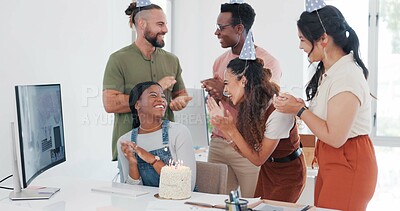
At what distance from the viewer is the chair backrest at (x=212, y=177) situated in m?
2.27

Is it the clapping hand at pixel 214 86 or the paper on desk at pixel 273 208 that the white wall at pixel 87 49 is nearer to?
the clapping hand at pixel 214 86

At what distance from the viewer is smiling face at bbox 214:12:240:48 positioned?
241 centimetres

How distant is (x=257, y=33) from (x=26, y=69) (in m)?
1.15

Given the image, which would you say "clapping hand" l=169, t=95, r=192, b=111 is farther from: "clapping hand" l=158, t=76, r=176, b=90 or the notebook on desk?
the notebook on desk

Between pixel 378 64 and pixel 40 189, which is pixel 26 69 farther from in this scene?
pixel 378 64

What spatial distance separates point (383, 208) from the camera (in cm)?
401

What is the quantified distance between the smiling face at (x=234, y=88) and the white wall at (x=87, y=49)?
0.17 meters

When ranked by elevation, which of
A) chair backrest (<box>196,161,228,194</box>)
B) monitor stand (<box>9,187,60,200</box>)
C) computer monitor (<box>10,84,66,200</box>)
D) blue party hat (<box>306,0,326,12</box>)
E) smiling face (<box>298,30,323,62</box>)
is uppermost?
blue party hat (<box>306,0,326,12</box>)

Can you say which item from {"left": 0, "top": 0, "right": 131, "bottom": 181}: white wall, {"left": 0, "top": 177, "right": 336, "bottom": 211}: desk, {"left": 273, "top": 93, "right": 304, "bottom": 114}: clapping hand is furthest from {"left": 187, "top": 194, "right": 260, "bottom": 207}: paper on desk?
{"left": 0, "top": 0, "right": 131, "bottom": 181}: white wall

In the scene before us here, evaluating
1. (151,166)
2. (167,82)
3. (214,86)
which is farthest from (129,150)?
(214,86)

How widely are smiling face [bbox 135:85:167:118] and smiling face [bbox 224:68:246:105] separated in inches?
11.5

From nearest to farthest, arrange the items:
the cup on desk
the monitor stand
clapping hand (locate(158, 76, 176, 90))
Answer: the cup on desk, the monitor stand, clapping hand (locate(158, 76, 176, 90))

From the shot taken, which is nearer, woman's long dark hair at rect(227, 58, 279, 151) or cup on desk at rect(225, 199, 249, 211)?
cup on desk at rect(225, 199, 249, 211)

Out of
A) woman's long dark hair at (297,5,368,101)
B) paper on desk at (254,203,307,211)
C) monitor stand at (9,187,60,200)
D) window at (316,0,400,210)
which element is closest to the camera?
paper on desk at (254,203,307,211)
